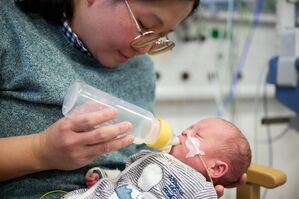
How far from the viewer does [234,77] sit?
Result: 243 cm

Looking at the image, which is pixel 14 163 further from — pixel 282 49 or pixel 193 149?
pixel 282 49

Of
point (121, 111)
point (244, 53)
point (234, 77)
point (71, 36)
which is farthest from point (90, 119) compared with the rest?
point (244, 53)

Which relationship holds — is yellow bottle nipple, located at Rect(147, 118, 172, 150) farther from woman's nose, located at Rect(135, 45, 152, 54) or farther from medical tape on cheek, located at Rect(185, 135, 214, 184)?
woman's nose, located at Rect(135, 45, 152, 54)

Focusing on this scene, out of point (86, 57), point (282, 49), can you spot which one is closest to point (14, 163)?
point (86, 57)

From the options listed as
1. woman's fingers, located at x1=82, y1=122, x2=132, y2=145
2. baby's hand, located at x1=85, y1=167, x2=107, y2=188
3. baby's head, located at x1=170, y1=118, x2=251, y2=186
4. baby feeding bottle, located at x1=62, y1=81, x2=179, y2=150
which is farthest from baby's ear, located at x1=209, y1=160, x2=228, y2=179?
woman's fingers, located at x1=82, y1=122, x2=132, y2=145

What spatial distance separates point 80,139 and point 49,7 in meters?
0.48

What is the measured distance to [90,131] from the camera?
0.71m

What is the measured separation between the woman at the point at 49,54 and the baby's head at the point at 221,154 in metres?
0.06

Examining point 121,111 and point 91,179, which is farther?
point 91,179

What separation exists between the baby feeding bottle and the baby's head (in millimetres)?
106

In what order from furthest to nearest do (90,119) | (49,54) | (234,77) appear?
(234,77) → (49,54) → (90,119)

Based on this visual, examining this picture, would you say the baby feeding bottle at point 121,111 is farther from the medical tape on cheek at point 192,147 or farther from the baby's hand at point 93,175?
the baby's hand at point 93,175

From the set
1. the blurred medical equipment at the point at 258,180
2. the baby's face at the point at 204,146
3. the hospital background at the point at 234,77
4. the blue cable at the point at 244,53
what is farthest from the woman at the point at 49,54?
the blue cable at the point at 244,53

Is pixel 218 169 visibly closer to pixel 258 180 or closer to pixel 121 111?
pixel 258 180
